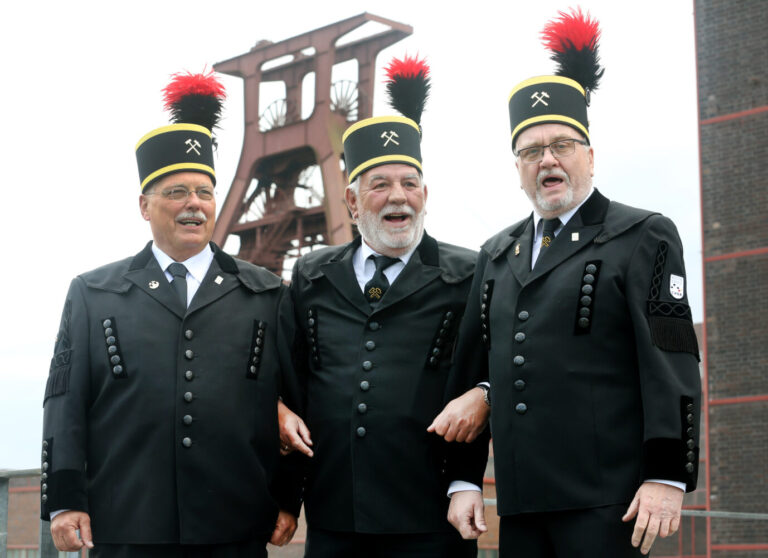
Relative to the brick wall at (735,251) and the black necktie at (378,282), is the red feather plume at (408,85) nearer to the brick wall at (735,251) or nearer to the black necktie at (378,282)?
the black necktie at (378,282)

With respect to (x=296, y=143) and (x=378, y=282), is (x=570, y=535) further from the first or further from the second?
(x=296, y=143)

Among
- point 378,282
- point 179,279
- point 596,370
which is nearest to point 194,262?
point 179,279

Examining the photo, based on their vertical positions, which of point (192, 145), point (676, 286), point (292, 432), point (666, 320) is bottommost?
point (292, 432)

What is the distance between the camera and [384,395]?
399 cm

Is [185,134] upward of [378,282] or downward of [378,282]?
upward

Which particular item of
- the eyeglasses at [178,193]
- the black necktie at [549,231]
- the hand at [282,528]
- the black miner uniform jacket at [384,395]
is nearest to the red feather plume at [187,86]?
the eyeglasses at [178,193]

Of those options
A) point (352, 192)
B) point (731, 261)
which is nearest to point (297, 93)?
point (731, 261)

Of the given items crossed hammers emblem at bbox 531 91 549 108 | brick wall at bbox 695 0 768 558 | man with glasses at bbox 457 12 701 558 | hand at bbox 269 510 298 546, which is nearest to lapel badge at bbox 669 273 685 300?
man with glasses at bbox 457 12 701 558

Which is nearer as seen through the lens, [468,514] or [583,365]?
[583,365]

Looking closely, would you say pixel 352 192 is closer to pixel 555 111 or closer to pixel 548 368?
pixel 555 111

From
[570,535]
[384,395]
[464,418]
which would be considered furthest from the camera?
[384,395]

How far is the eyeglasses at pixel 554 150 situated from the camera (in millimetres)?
3621

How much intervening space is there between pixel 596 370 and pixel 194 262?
1789 mm

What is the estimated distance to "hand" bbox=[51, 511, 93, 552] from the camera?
3.78 metres
